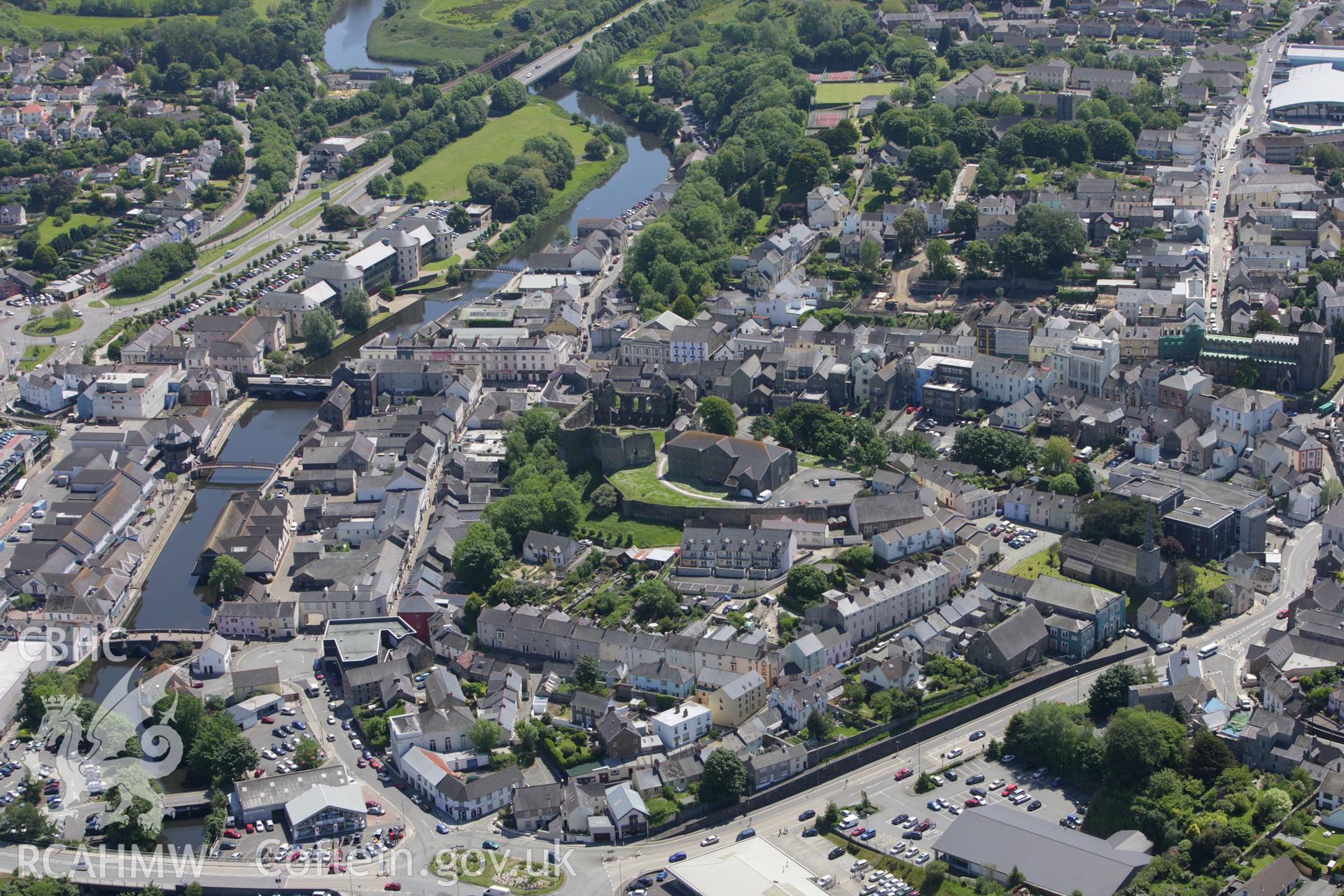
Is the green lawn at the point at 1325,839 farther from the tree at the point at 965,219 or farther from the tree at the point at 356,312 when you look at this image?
the tree at the point at 356,312

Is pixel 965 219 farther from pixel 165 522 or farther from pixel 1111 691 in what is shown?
pixel 165 522

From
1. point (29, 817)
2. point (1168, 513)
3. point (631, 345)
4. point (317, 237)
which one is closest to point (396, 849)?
point (29, 817)

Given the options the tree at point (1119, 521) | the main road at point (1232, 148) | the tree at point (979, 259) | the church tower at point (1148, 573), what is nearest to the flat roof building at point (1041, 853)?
the church tower at point (1148, 573)

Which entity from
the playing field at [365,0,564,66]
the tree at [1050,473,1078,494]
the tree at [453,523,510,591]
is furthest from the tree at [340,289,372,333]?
the playing field at [365,0,564,66]

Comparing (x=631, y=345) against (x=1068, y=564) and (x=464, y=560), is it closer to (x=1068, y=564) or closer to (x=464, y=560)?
(x=464, y=560)

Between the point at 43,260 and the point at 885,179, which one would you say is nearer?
the point at 885,179

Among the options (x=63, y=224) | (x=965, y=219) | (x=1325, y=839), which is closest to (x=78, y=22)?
(x=63, y=224)
